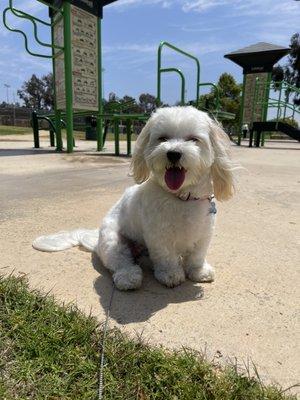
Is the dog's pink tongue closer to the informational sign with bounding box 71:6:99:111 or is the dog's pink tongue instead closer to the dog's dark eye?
the dog's dark eye

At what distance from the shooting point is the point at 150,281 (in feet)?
7.32

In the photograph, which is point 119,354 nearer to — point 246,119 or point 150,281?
point 150,281

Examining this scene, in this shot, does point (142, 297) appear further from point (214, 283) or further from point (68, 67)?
point (68, 67)

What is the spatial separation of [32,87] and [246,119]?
173ft

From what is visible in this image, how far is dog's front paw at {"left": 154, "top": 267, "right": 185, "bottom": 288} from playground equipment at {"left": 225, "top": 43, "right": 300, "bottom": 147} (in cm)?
1356

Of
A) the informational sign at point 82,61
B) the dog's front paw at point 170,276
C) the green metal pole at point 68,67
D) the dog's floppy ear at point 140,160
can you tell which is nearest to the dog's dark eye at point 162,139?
the dog's floppy ear at point 140,160

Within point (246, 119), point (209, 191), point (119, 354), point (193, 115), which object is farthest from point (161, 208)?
point (246, 119)

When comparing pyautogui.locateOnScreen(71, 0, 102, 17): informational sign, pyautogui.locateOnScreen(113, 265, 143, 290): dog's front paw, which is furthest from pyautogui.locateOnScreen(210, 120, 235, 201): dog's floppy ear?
pyautogui.locateOnScreen(71, 0, 102, 17): informational sign

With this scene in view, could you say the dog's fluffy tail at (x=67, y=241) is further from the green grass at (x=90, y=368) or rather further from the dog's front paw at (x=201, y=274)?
the green grass at (x=90, y=368)

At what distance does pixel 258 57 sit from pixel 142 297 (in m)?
16.9

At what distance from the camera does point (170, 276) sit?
215 cm

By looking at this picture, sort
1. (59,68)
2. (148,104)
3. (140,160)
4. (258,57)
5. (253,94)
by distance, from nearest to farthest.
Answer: (140,160), (59,68), (258,57), (253,94), (148,104)

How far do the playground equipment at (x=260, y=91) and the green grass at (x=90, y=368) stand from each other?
46.8ft

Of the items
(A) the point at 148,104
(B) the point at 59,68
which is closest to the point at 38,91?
(A) the point at 148,104
